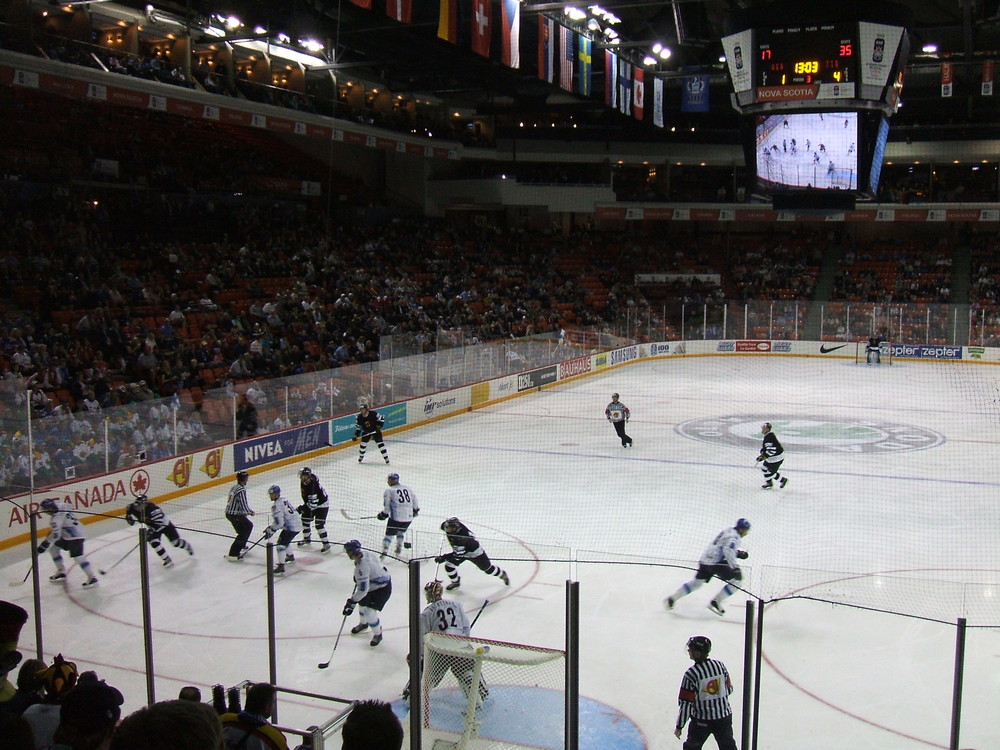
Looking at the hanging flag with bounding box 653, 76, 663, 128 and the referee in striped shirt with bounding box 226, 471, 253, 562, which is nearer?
the referee in striped shirt with bounding box 226, 471, 253, 562

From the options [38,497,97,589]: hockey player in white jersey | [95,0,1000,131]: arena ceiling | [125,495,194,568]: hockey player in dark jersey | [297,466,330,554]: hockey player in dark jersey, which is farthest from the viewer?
[95,0,1000,131]: arena ceiling

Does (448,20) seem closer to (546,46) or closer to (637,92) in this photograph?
(546,46)

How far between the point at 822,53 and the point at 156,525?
1313 cm

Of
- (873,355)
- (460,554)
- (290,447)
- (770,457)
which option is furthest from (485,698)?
(873,355)

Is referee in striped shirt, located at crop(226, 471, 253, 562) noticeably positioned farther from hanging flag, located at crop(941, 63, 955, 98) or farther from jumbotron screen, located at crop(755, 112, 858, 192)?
hanging flag, located at crop(941, 63, 955, 98)

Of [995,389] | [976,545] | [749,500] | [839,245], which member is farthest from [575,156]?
[976,545]

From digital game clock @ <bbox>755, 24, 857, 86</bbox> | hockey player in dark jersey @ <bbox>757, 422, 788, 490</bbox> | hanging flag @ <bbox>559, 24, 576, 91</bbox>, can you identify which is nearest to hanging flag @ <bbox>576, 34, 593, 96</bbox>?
hanging flag @ <bbox>559, 24, 576, 91</bbox>

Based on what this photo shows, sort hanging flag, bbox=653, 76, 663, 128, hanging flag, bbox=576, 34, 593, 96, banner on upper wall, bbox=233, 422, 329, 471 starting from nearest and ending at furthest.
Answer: banner on upper wall, bbox=233, 422, 329, 471, hanging flag, bbox=576, 34, 593, 96, hanging flag, bbox=653, 76, 663, 128

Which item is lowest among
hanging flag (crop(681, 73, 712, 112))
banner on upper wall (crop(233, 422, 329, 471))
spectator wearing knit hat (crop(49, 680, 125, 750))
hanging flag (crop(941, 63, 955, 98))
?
banner on upper wall (crop(233, 422, 329, 471))

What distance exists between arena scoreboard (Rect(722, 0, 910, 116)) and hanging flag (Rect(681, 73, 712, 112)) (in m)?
8.48

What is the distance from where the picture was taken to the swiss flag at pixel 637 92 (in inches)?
901

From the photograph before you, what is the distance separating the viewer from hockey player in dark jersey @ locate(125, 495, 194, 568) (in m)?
8.66

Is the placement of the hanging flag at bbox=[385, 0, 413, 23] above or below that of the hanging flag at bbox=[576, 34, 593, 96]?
Answer: below

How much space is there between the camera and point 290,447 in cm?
1569
